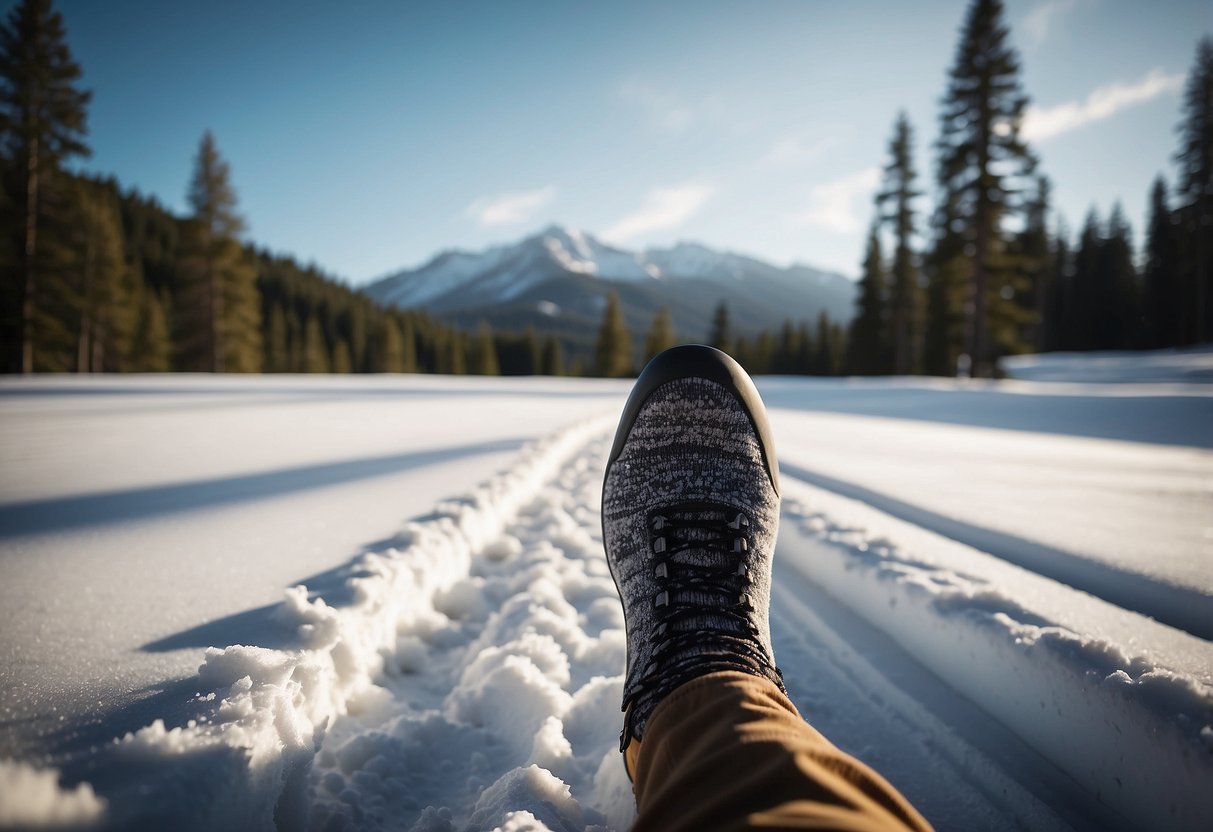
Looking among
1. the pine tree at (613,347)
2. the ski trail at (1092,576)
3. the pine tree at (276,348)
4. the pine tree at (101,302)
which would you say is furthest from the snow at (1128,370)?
the pine tree at (276,348)

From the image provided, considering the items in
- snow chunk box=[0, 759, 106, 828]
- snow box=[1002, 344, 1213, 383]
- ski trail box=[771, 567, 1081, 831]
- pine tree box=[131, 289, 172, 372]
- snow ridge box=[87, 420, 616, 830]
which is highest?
pine tree box=[131, 289, 172, 372]

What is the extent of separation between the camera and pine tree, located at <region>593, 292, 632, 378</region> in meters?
26.0

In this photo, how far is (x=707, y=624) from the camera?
3.60 feet

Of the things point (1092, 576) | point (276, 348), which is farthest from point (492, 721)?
point (276, 348)

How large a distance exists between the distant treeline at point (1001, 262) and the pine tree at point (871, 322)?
41mm

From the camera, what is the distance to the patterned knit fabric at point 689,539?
102cm

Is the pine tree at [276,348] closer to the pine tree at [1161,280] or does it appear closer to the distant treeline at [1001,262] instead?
the distant treeline at [1001,262]

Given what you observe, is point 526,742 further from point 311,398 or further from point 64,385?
point 64,385

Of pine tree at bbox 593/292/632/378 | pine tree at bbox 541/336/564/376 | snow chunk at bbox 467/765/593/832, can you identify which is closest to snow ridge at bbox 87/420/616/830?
snow chunk at bbox 467/765/593/832

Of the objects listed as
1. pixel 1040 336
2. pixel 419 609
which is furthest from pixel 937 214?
pixel 1040 336

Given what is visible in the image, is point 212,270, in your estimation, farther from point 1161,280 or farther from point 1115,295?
point 1115,295

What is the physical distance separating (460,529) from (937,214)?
550 inches

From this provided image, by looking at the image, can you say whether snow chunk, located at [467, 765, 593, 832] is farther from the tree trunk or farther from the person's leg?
the tree trunk

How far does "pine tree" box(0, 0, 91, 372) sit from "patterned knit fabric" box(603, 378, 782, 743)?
17.0 meters
